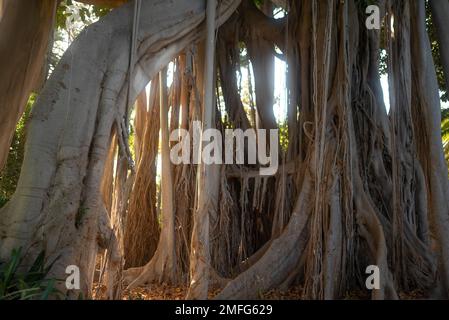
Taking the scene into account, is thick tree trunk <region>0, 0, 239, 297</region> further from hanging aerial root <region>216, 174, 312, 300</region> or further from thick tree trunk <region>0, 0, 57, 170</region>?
hanging aerial root <region>216, 174, 312, 300</region>

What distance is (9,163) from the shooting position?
6406mm

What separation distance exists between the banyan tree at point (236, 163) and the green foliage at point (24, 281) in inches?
2.3

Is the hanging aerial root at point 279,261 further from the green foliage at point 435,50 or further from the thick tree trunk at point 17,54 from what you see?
the green foliage at point 435,50

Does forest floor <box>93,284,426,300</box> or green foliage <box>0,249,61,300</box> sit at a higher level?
green foliage <box>0,249,61,300</box>

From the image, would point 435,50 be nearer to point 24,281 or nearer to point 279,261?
point 279,261

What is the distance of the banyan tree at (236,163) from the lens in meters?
2.65

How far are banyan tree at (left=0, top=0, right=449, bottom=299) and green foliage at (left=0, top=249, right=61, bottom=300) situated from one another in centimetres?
6

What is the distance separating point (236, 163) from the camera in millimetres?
4223

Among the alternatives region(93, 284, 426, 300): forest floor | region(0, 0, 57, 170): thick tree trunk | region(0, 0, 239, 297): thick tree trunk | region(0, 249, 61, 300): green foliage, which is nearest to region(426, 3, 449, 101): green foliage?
region(93, 284, 426, 300): forest floor

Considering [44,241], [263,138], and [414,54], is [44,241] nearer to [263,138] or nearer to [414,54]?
[263,138]

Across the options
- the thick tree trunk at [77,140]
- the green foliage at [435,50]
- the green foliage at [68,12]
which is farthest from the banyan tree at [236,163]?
the green foliage at [435,50]

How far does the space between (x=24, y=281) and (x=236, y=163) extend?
232cm

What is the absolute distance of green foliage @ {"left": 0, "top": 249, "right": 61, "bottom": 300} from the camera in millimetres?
2131
